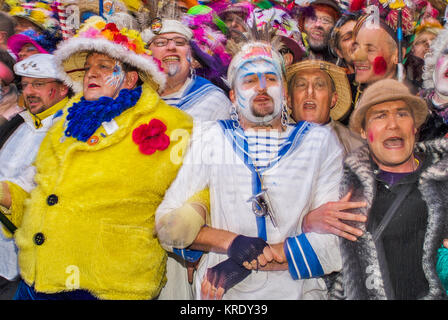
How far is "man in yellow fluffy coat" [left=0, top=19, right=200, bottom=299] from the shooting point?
2.73 meters

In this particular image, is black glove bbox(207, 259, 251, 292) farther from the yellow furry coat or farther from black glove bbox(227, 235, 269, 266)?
the yellow furry coat

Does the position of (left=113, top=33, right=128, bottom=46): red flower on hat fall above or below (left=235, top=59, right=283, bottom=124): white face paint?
above

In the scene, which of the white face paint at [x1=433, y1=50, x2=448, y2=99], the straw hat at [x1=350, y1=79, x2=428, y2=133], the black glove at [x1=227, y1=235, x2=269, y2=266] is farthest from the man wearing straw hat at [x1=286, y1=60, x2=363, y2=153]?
the black glove at [x1=227, y1=235, x2=269, y2=266]

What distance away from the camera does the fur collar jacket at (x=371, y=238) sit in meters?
2.71

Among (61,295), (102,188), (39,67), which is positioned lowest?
(61,295)

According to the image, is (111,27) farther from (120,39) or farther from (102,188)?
(102,188)

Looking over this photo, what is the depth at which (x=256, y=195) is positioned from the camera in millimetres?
2801

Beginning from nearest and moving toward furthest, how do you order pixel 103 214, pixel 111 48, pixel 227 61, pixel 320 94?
pixel 103 214
pixel 111 48
pixel 320 94
pixel 227 61

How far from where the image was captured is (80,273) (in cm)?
273

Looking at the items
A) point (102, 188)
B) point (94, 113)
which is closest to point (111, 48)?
point (94, 113)

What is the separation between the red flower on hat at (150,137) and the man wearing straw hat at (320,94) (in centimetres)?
86

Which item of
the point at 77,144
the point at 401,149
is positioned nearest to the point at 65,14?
the point at 77,144

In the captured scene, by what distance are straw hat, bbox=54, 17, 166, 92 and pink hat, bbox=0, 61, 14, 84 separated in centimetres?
48

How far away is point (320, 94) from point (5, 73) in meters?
2.14
